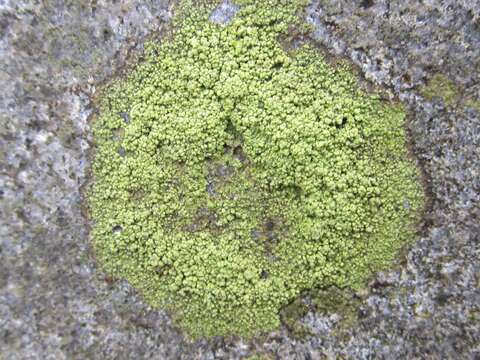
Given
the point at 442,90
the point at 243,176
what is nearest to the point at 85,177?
the point at 243,176

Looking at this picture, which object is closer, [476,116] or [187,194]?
[476,116]

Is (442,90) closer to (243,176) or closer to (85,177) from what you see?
(243,176)

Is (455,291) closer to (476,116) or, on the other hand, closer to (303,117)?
(476,116)

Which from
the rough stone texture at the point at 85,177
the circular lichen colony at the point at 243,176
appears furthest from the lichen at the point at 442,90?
the circular lichen colony at the point at 243,176

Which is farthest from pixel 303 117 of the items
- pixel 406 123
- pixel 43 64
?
pixel 43 64

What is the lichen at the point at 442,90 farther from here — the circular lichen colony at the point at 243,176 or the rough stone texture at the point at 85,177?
the circular lichen colony at the point at 243,176

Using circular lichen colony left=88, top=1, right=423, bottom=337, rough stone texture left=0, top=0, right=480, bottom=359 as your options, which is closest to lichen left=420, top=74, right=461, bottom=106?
rough stone texture left=0, top=0, right=480, bottom=359
